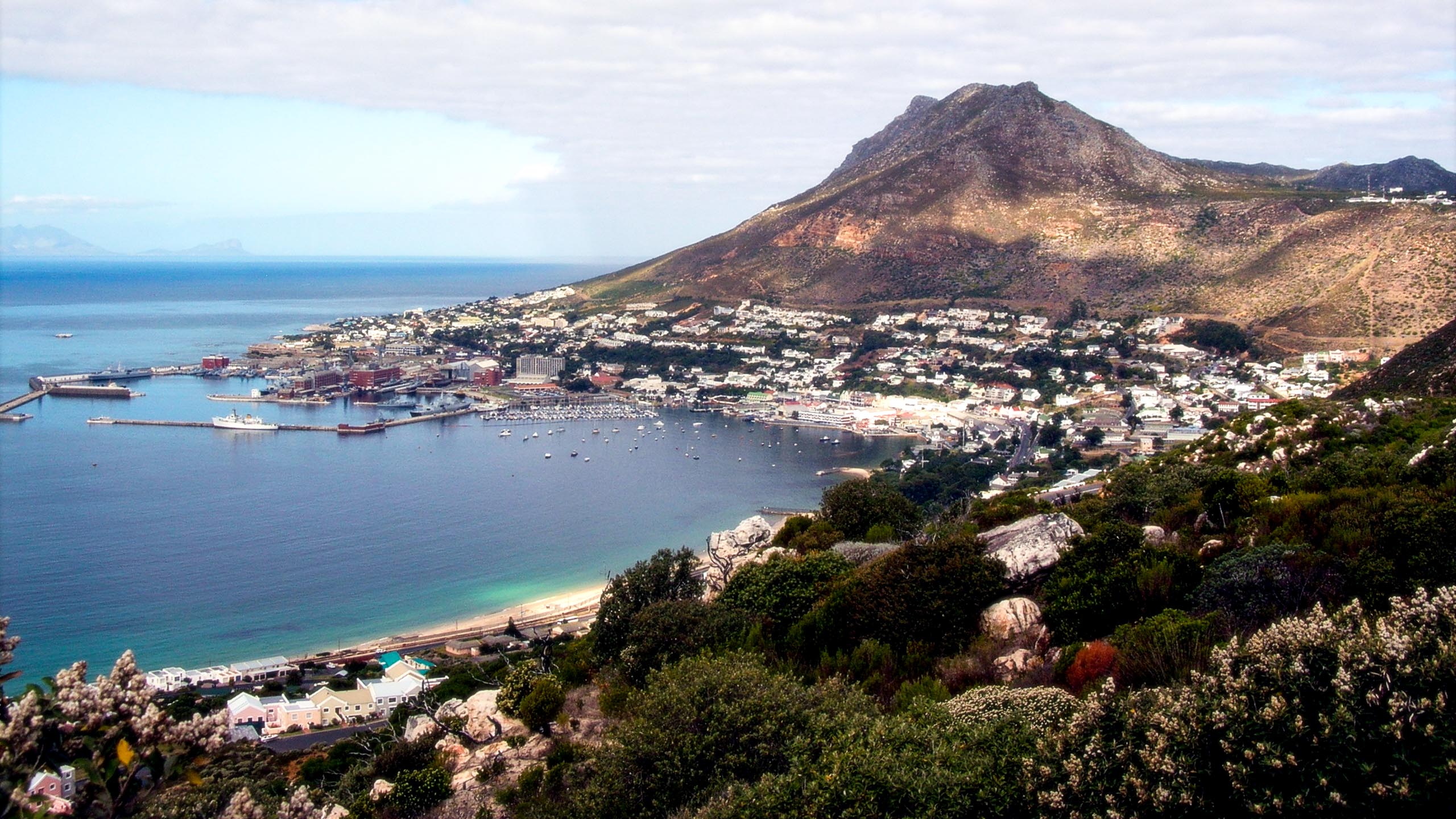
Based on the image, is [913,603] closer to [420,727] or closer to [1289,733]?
[1289,733]

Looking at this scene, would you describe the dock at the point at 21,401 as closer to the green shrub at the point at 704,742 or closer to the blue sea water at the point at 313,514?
the blue sea water at the point at 313,514

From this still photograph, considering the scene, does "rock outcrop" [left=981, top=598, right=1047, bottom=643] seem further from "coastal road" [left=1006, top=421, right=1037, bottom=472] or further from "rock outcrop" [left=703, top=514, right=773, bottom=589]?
"coastal road" [left=1006, top=421, right=1037, bottom=472]

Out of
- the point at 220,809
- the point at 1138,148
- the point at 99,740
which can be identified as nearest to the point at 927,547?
the point at 220,809

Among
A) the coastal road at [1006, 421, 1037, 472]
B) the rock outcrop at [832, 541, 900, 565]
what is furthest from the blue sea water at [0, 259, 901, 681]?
the rock outcrop at [832, 541, 900, 565]

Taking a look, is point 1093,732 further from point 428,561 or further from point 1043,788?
point 428,561

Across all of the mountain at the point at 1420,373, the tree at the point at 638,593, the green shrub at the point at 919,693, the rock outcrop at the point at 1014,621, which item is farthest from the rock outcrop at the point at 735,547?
the mountain at the point at 1420,373

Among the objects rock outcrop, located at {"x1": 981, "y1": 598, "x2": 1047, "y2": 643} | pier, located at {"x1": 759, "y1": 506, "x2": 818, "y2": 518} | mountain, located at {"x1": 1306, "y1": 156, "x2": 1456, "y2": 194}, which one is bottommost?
pier, located at {"x1": 759, "y1": 506, "x2": 818, "y2": 518}
